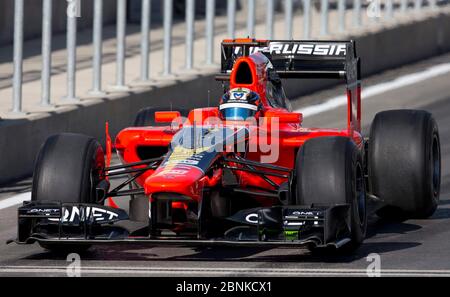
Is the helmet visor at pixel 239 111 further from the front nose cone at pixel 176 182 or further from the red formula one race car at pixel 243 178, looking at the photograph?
the front nose cone at pixel 176 182

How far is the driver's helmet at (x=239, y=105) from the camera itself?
12039mm

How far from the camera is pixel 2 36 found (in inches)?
878

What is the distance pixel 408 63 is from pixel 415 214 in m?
11.7

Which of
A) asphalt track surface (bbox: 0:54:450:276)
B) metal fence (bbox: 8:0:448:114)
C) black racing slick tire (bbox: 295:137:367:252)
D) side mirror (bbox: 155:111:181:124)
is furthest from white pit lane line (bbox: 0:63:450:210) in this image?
black racing slick tire (bbox: 295:137:367:252)

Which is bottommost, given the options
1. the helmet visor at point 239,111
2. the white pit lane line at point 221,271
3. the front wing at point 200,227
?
the white pit lane line at point 221,271

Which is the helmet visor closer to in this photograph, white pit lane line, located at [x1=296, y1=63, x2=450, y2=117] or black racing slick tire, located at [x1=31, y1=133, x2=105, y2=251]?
black racing slick tire, located at [x1=31, y1=133, x2=105, y2=251]

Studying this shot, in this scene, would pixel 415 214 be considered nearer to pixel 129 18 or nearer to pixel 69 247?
pixel 69 247

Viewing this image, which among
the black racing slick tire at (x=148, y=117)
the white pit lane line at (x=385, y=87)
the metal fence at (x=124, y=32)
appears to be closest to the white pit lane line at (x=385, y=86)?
the white pit lane line at (x=385, y=87)

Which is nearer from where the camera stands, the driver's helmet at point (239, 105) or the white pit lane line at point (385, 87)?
the driver's helmet at point (239, 105)

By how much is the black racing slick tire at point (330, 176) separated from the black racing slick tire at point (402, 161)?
4.28 feet

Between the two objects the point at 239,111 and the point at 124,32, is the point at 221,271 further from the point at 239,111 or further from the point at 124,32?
the point at 124,32

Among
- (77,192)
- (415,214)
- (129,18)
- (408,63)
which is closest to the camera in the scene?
(77,192)
